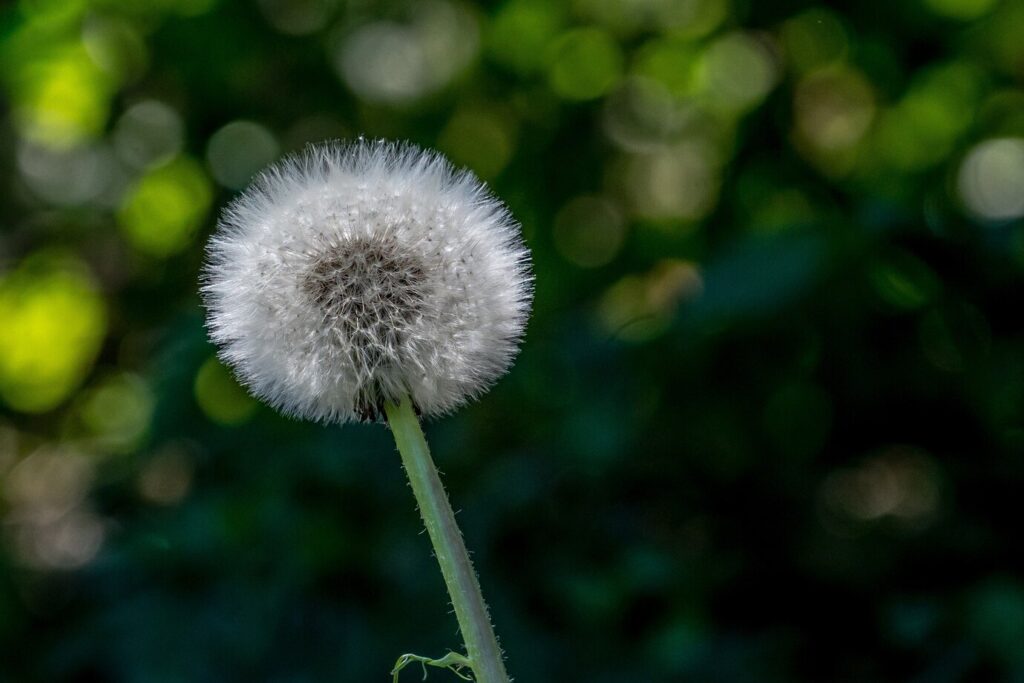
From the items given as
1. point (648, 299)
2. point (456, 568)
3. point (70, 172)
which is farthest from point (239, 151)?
point (456, 568)

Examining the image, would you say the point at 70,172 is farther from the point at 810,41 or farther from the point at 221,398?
the point at 810,41

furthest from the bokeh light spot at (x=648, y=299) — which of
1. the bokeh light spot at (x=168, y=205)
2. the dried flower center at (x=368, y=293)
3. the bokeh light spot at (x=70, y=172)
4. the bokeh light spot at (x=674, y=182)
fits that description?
the bokeh light spot at (x=70, y=172)

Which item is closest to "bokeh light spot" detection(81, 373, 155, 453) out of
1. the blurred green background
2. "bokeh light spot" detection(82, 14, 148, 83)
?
the blurred green background

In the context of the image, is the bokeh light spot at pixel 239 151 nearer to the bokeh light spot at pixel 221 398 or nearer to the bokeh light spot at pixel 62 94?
the bokeh light spot at pixel 62 94

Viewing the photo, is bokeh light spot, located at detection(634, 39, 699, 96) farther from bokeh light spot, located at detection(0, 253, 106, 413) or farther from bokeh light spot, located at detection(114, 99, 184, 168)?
bokeh light spot, located at detection(0, 253, 106, 413)

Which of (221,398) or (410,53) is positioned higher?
(410,53)

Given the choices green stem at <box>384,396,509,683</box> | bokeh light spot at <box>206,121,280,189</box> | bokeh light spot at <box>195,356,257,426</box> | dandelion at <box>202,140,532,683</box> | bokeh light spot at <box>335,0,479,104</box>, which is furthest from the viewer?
bokeh light spot at <box>335,0,479,104</box>
